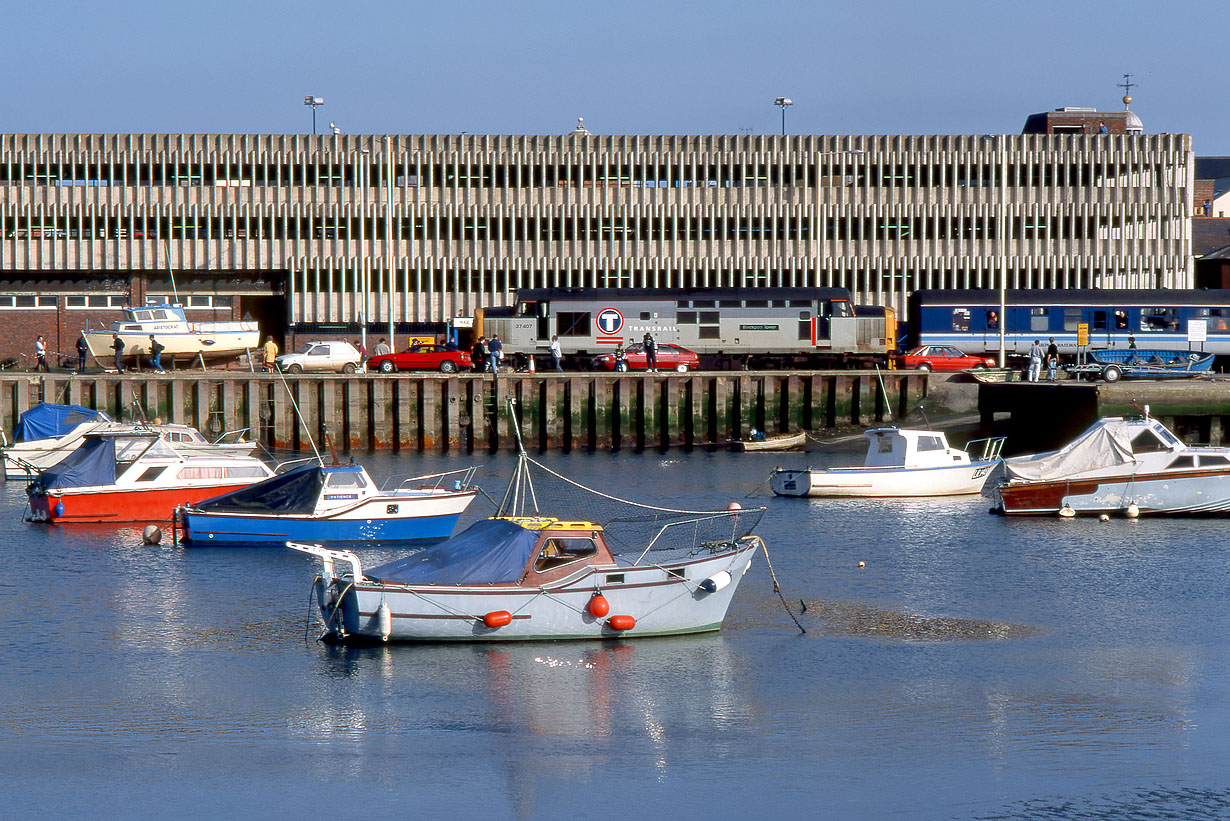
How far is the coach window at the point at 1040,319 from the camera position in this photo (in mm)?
78938

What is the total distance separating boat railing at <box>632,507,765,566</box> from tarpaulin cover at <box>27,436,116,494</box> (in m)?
19.0

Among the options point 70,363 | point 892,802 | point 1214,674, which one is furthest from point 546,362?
point 892,802

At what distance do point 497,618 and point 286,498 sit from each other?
13.9m

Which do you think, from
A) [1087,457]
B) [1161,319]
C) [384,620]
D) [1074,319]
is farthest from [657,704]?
[1161,319]

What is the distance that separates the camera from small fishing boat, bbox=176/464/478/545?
1511 inches

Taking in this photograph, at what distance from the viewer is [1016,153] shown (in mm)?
107500

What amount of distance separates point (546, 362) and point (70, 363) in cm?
2911

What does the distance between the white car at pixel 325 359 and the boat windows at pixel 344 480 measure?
35530 mm

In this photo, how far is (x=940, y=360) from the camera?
74875mm

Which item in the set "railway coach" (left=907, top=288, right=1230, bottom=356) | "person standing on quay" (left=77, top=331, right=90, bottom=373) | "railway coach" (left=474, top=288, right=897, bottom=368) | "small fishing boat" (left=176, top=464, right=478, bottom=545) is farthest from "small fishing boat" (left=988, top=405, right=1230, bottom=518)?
"person standing on quay" (left=77, top=331, right=90, bottom=373)

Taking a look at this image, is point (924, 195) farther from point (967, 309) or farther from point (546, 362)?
point (546, 362)

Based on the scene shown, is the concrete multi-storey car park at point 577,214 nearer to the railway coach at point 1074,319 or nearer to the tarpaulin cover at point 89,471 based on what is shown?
the railway coach at point 1074,319

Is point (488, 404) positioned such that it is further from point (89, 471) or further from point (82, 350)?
point (89, 471)

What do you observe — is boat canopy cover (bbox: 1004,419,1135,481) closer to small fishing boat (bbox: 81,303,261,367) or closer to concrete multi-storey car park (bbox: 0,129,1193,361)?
small fishing boat (bbox: 81,303,261,367)
